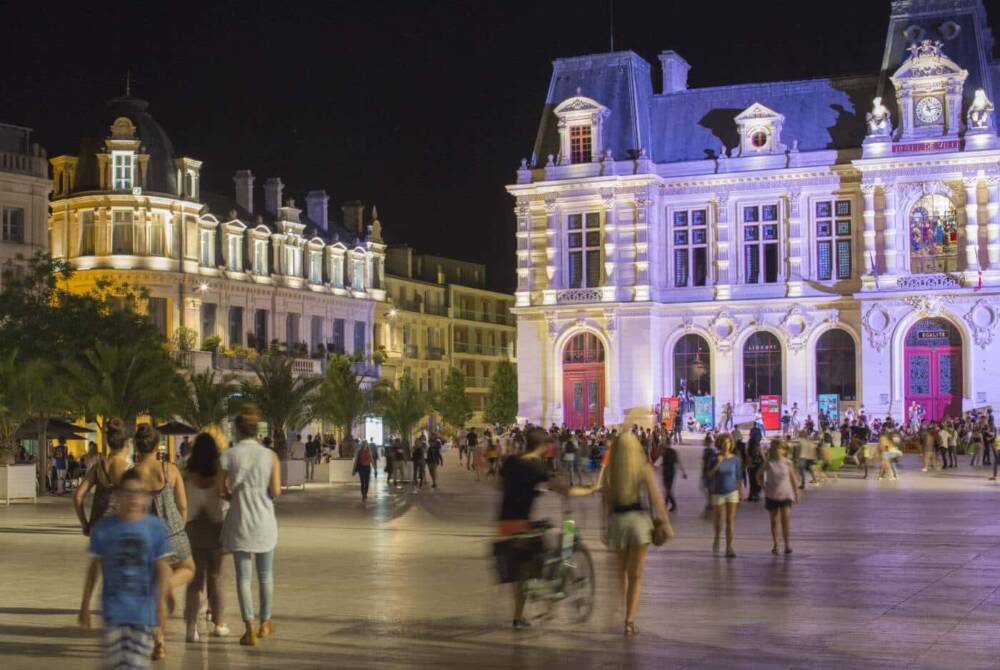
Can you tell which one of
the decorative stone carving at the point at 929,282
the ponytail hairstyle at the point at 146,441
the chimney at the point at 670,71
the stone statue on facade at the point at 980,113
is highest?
the chimney at the point at 670,71

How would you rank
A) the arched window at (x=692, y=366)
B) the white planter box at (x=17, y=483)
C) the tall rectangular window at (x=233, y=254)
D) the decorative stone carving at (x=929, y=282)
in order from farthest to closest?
the tall rectangular window at (x=233, y=254), the arched window at (x=692, y=366), the decorative stone carving at (x=929, y=282), the white planter box at (x=17, y=483)

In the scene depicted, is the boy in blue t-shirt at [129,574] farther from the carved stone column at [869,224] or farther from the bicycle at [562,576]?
the carved stone column at [869,224]

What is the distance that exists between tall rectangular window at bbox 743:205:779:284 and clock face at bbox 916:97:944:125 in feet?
24.0

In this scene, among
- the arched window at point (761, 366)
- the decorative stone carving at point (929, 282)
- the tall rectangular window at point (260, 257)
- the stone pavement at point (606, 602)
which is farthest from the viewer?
the tall rectangular window at point (260, 257)

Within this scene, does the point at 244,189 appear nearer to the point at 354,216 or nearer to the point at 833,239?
the point at 354,216

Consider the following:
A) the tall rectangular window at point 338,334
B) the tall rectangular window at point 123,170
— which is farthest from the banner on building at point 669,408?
the tall rectangular window at point 123,170

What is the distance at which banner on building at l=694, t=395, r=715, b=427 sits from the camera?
63.2m

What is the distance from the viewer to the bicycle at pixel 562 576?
1306 centimetres

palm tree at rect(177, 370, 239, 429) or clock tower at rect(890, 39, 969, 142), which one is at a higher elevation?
clock tower at rect(890, 39, 969, 142)

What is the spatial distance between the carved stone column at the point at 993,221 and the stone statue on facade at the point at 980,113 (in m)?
2.12

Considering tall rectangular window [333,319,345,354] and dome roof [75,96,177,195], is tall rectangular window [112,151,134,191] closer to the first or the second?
dome roof [75,96,177,195]

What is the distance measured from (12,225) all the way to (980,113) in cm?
3900

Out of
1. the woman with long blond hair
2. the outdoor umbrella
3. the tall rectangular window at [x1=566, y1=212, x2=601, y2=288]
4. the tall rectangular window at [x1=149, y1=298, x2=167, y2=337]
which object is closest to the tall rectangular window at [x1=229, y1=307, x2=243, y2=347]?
the tall rectangular window at [x1=149, y1=298, x2=167, y2=337]

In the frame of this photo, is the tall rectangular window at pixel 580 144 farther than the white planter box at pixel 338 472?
Yes
